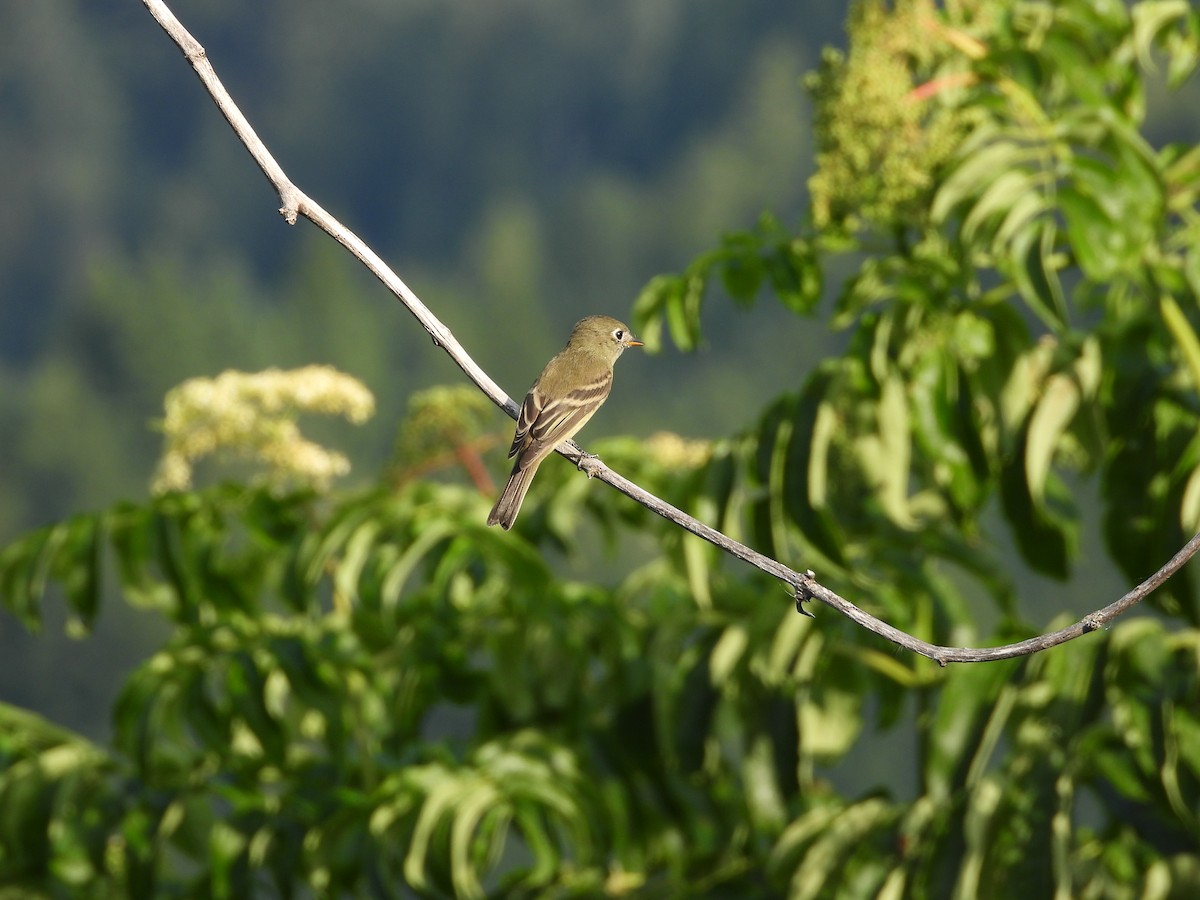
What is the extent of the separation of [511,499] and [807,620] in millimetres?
901

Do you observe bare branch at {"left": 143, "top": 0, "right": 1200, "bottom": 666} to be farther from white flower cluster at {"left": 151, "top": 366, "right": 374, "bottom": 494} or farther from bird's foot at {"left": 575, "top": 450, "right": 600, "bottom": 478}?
white flower cluster at {"left": 151, "top": 366, "right": 374, "bottom": 494}

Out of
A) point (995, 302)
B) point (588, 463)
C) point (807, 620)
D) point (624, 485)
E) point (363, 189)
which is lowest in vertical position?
point (624, 485)

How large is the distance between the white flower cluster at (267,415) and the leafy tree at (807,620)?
21 cm

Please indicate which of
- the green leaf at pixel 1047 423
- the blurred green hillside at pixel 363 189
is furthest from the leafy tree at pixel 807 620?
the blurred green hillside at pixel 363 189

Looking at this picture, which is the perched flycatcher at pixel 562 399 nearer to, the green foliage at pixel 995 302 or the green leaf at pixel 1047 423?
the green foliage at pixel 995 302

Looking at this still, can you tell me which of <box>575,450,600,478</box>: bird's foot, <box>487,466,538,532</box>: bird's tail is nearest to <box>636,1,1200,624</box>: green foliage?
<box>575,450,600,478</box>: bird's foot

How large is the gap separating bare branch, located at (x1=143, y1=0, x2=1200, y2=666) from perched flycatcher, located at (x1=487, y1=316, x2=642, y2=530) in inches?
39.2

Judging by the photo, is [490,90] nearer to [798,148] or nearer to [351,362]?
[798,148]

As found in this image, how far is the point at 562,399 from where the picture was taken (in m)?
4.58

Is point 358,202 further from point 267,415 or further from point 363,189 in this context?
point 267,415

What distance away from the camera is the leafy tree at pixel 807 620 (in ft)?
11.9

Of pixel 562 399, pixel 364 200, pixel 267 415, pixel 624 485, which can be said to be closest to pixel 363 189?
pixel 364 200

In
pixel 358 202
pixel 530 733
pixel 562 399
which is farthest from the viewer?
pixel 358 202

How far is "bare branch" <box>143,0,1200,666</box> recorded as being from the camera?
2.23m
